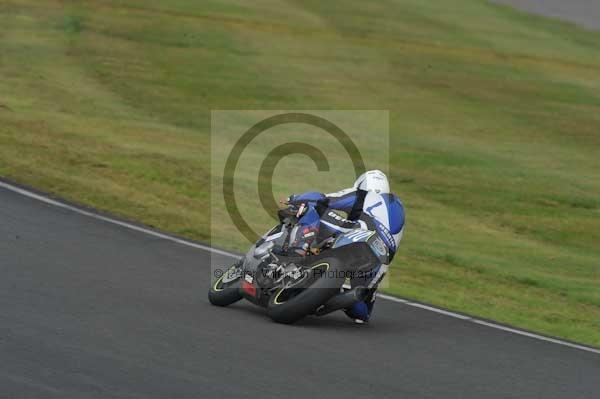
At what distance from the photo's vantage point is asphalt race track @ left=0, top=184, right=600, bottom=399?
22.4ft

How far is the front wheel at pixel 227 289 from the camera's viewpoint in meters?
9.41

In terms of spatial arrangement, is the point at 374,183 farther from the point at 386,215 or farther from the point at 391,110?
the point at 391,110

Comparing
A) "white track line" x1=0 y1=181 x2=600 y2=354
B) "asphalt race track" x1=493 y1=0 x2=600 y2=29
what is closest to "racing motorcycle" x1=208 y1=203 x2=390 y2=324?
"white track line" x1=0 y1=181 x2=600 y2=354

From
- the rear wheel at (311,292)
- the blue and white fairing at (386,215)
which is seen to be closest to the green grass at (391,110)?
the blue and white fairing at (386,215)

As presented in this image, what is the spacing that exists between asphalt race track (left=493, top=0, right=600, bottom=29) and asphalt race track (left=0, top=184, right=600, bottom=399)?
28.9m

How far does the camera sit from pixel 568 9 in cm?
3800

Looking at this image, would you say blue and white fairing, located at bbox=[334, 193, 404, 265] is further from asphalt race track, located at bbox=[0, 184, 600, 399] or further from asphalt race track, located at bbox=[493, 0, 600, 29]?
asphalt race track, located at bbox=[493, 0, 600, 29]

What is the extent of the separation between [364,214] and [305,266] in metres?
0.72

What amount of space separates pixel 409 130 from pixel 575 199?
522 cm

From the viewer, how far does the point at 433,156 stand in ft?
66.8

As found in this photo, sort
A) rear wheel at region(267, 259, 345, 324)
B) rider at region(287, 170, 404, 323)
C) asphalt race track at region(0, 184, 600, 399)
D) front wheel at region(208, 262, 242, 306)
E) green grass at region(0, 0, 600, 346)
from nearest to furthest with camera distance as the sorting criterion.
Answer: asphalt race track at region(0, 184, 600, 399)
rear wheel at region(267, 259, 345, 324)
rider at region(287, 170, 404, 323)
front wheel at region(208, 262, 242, 306)
green grass at region(0, 0, 600, 346)

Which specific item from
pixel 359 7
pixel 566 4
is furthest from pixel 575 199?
pixel 566 4

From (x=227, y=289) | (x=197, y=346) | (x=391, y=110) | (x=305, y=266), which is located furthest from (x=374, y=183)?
(x=391, y=110)

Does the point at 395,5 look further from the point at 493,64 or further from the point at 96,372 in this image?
the point at 96,372
